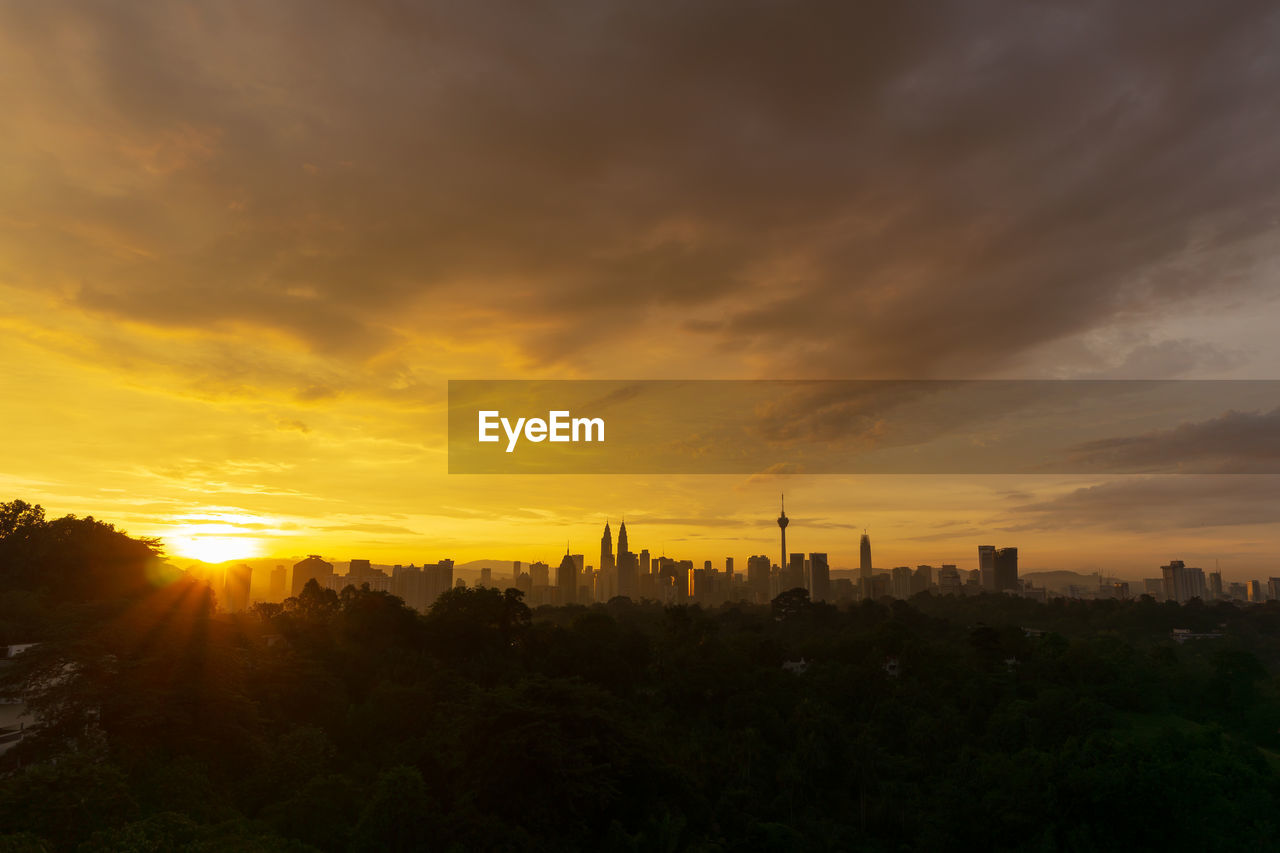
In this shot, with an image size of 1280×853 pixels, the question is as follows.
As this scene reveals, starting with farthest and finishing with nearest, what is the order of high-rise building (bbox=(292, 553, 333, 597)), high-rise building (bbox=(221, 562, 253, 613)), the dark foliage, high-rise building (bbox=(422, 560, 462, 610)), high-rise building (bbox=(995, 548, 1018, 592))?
1. high-rise building (bbox=(995, 548, 1018, 592))
2. high-rise building (bbox=(422, 560, 462, 610))
3. high-rise building (bbox=(292, 553, 333, 597))
4. high-rise building (bbox=(221, 562, 253, 613))
5. the dark foliage

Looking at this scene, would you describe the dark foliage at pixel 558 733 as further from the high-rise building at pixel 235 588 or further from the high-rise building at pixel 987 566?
the high-rise building at pixel 987 566

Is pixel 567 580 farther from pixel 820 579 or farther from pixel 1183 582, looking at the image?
pixel 1183 582

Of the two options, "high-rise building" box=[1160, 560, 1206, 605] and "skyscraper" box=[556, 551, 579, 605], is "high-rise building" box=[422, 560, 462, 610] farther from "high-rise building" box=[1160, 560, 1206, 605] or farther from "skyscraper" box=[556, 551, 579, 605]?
"high-rise building" box=[1160, 560, 1206, 605]

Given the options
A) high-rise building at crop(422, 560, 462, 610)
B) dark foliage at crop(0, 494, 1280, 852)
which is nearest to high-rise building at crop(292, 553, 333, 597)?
high-rise building at crop(422, 560, 462, 610)

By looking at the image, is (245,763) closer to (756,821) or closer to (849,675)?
(756,821)

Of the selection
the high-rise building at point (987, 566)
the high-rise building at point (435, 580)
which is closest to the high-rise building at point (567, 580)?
the high-rise building at point (435, 580)

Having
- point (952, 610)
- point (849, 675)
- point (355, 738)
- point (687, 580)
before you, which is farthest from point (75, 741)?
point (687, 580)
